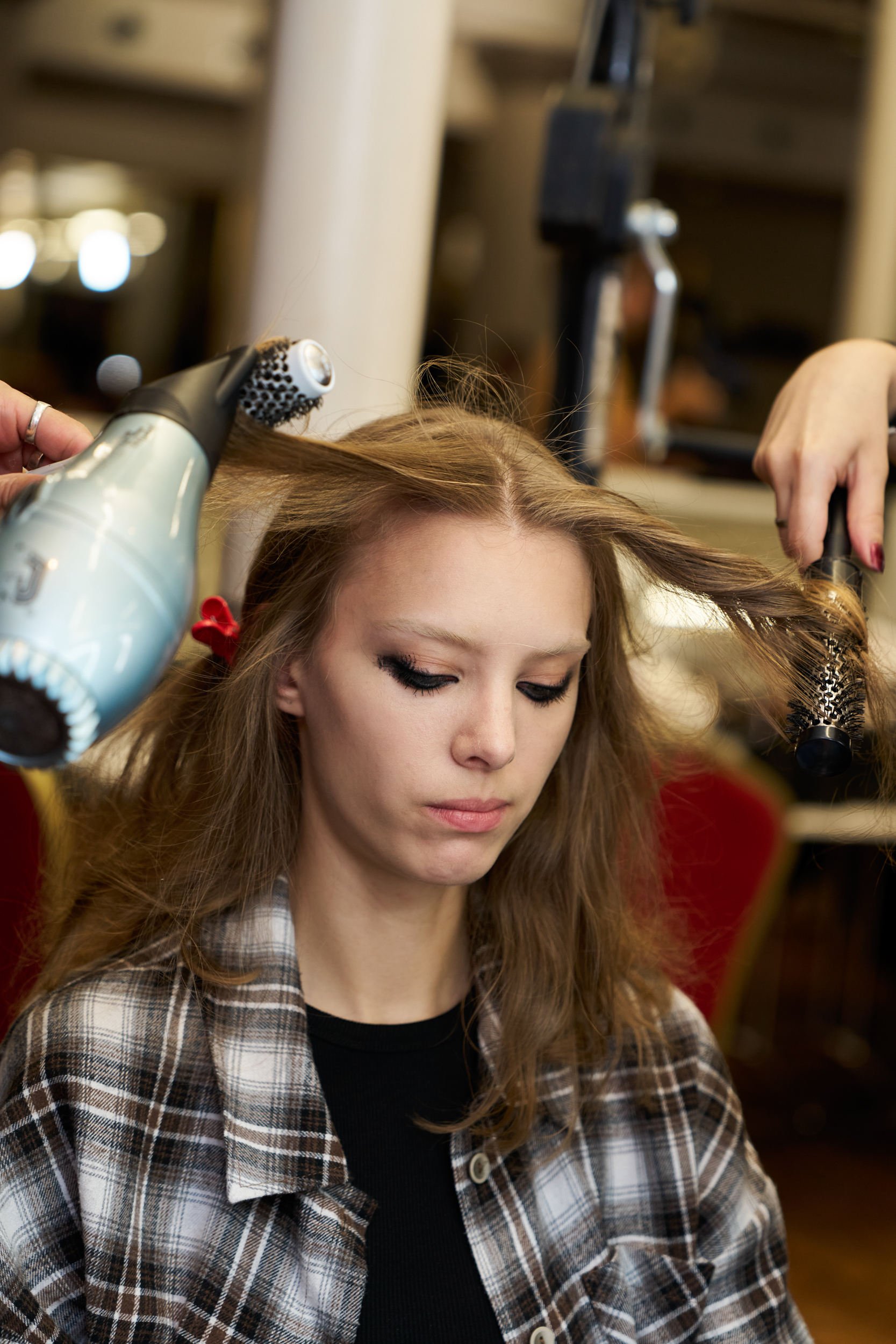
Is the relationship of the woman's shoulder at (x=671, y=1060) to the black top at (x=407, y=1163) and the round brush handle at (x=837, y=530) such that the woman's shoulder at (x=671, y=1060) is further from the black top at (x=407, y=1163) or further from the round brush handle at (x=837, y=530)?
the round brush handle at (x=837, y=530)

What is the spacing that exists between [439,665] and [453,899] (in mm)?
252

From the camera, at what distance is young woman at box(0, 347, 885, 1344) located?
0.84 m

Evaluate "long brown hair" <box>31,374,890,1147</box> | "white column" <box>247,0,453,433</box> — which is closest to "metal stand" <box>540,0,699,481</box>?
"white column" <box>247,0,453,433</box>

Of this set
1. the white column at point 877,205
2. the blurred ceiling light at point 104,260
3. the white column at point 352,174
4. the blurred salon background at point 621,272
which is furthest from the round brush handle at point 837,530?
the blurred ceiling light at point 104,260

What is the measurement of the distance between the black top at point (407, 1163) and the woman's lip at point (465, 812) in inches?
Answer: 8.3

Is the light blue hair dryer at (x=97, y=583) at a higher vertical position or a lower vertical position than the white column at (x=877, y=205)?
lower

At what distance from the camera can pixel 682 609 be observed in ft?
3.19

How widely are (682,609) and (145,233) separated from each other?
4.90 metres

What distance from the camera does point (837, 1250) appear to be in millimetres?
2305

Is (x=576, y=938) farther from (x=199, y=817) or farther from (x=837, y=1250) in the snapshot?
(x=837, y=1250)

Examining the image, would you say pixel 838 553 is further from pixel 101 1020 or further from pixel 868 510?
pixel 101 1020

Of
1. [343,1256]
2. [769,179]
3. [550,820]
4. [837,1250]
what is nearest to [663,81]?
[769,179]

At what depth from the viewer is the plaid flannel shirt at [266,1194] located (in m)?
0.83

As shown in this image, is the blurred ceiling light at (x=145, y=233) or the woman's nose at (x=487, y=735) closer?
the woman's nose at (x=487, y=735)
